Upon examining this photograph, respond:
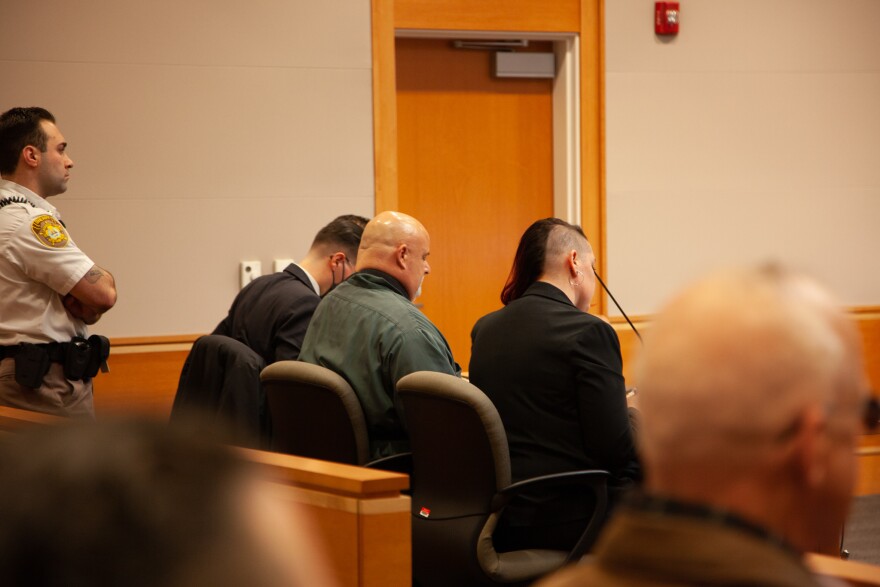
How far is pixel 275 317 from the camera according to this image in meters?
3.83

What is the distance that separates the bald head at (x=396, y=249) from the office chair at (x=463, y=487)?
0.71 meters

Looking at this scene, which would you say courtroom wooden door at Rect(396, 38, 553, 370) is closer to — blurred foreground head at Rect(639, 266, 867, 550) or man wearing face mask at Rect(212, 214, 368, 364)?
man wearing face mask at Rect(212, 214, 368, 364)

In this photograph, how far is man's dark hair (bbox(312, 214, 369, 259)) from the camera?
421 cm

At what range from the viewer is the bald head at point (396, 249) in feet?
11.5

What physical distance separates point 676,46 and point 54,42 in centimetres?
304

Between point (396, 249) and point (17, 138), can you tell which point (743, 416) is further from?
point (17, 138)

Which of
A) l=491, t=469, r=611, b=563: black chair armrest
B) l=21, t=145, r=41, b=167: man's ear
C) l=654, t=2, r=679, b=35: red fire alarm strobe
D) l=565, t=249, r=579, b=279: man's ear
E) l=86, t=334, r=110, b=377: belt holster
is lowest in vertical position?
l=491, t=469, r=611, b=563: black chair armrest

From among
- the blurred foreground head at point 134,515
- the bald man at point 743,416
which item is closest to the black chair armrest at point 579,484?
the bald man at point 743,416

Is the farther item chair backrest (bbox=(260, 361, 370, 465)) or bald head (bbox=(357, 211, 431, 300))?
bald head (bbox=(357, 211, 431, 300))

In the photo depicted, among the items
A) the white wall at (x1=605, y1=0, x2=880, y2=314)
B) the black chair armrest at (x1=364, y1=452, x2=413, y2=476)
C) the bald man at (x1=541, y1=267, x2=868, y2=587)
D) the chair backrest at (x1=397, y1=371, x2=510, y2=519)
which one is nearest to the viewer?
the bald man at (x1=541, y1=267, x2=868, y2=587)

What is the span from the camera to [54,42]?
16.1 feet

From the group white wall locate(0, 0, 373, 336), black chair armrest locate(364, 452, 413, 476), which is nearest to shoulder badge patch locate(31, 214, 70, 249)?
black chair armrest locate(364, 452, 413, 476)

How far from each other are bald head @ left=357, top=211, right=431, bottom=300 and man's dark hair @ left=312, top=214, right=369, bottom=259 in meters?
0.65

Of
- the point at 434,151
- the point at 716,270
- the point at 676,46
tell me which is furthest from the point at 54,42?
the point at 716,270
